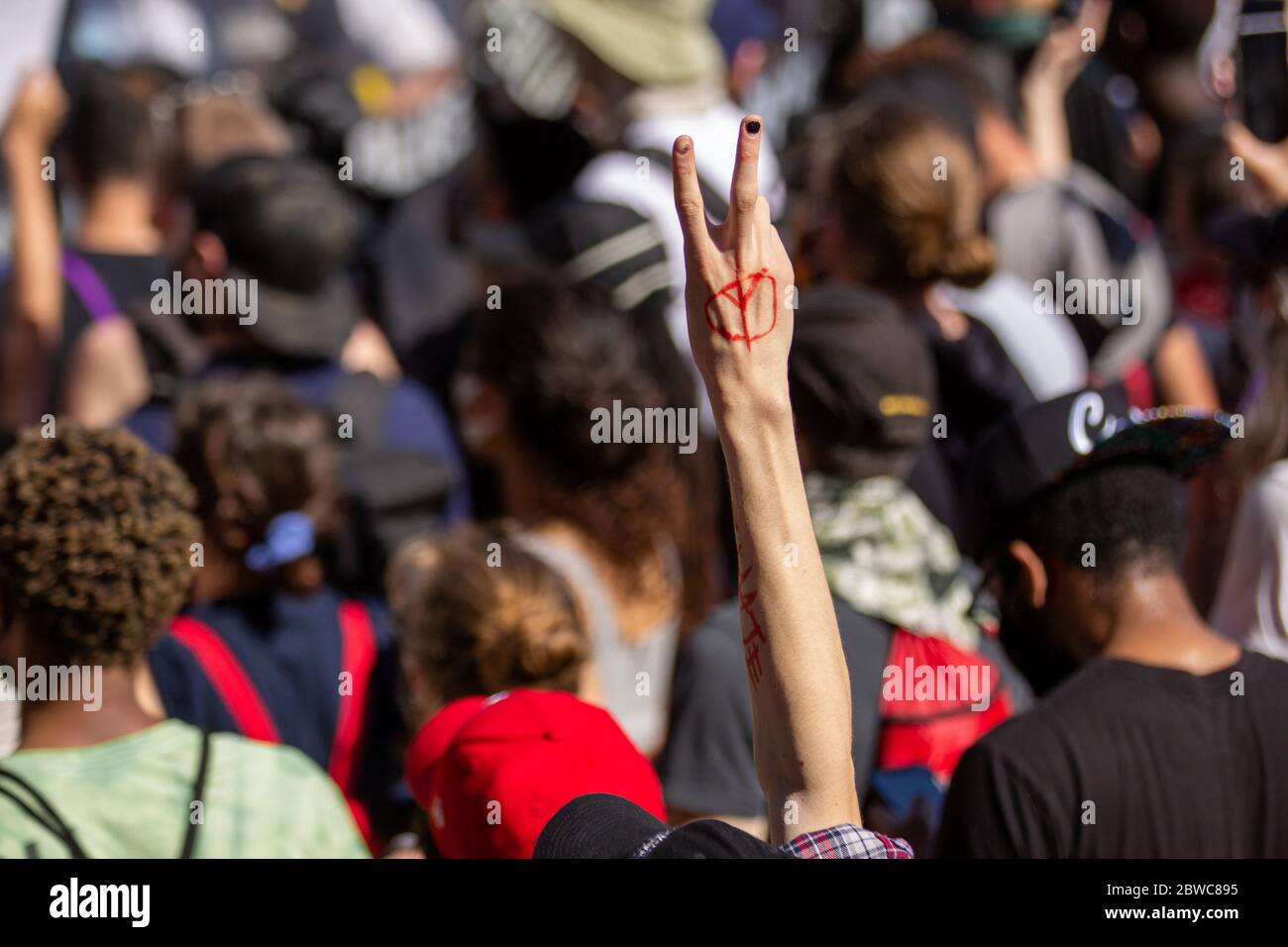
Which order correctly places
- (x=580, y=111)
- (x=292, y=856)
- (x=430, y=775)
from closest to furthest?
(x=430, y=775), (x=292, y=856), (x=580, y=111)

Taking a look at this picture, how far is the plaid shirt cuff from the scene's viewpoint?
1.57 metres

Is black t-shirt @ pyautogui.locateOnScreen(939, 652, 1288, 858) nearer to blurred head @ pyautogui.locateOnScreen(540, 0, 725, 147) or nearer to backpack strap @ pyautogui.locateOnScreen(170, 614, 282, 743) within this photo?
backpack strap @ pyautogui.locateOnScreen(170, 614, 282, 743)

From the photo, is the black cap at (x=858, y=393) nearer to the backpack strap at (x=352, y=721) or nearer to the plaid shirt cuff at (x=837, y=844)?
the backpack strap at (x=352, y=721)

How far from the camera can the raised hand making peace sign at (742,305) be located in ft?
5.16

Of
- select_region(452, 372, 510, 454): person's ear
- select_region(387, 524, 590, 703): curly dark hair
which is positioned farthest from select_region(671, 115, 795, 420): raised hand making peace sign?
select_region(452, 372, 510, 454): person's ear

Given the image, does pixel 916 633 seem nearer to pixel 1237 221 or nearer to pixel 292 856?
pixel 292 856

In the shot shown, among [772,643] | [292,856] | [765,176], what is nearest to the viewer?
[772,643]

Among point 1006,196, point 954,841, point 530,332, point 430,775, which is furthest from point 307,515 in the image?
point 1006,196

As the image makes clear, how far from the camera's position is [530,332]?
337 centimetres

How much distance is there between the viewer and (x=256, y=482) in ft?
10.4

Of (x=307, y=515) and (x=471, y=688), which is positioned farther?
(x=307, y=515)

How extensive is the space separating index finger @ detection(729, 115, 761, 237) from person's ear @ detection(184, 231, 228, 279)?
99.7 inches

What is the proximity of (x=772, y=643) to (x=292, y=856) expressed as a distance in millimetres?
946

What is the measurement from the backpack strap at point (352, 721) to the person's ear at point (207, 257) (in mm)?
1108
